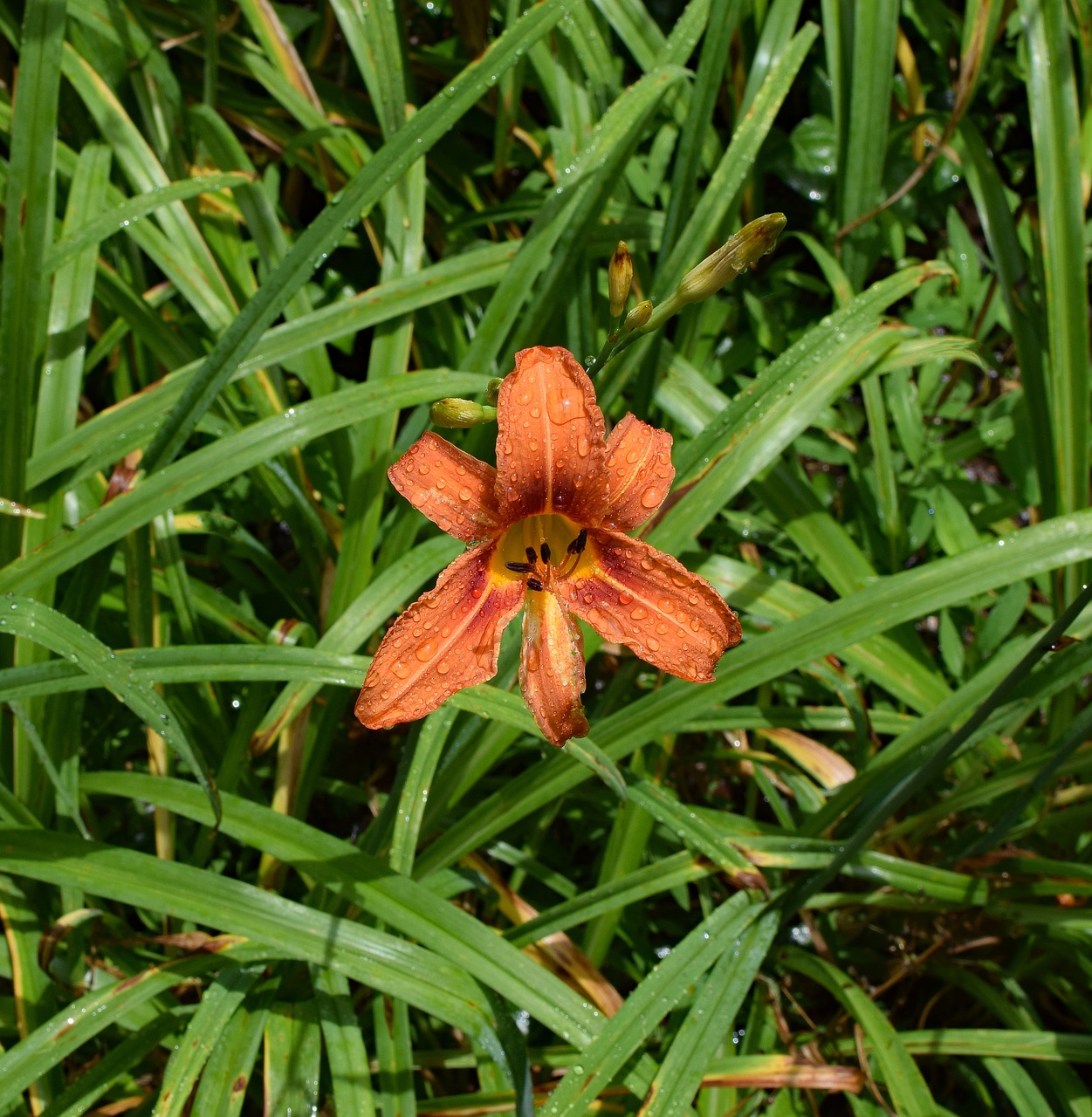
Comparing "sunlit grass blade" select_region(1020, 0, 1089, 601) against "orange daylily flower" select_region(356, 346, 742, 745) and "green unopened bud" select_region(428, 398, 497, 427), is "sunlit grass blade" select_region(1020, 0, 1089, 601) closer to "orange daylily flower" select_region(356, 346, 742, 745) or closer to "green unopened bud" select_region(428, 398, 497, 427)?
"orange daylily flower" select_region(356, 346, 742, 745)

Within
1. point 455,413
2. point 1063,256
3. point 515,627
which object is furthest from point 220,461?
point 1063,256

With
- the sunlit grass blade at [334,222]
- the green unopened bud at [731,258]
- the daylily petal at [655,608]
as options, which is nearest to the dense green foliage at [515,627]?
the sunlit grass blade at [334,222]

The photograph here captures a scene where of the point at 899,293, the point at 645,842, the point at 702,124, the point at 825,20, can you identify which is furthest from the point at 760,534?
the point at 825,20

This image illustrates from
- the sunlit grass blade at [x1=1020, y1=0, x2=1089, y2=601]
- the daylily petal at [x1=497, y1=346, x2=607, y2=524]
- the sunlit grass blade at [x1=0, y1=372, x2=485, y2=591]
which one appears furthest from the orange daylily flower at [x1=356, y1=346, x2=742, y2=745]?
the sunlit grass blade at [x1=1020, y1=0, x2=1089, y2=601]

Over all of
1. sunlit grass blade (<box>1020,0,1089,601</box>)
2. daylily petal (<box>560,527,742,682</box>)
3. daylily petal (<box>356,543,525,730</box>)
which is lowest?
daylily petal (<box>356,543,525,730</box>)

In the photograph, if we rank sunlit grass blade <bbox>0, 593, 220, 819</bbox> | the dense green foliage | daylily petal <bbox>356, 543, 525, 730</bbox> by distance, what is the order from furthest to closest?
the dense green foliage
sunlit grass blade <bbox>0, 593, 220, 819</bbox>
daylily petal <bbox>356, 543, 525, 730</bbox>

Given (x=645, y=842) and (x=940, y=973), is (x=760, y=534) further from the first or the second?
(x=940, y=973)

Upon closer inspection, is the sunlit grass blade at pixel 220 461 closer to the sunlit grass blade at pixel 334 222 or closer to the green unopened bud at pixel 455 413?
the sunlit grass blade at pixel 334 222
